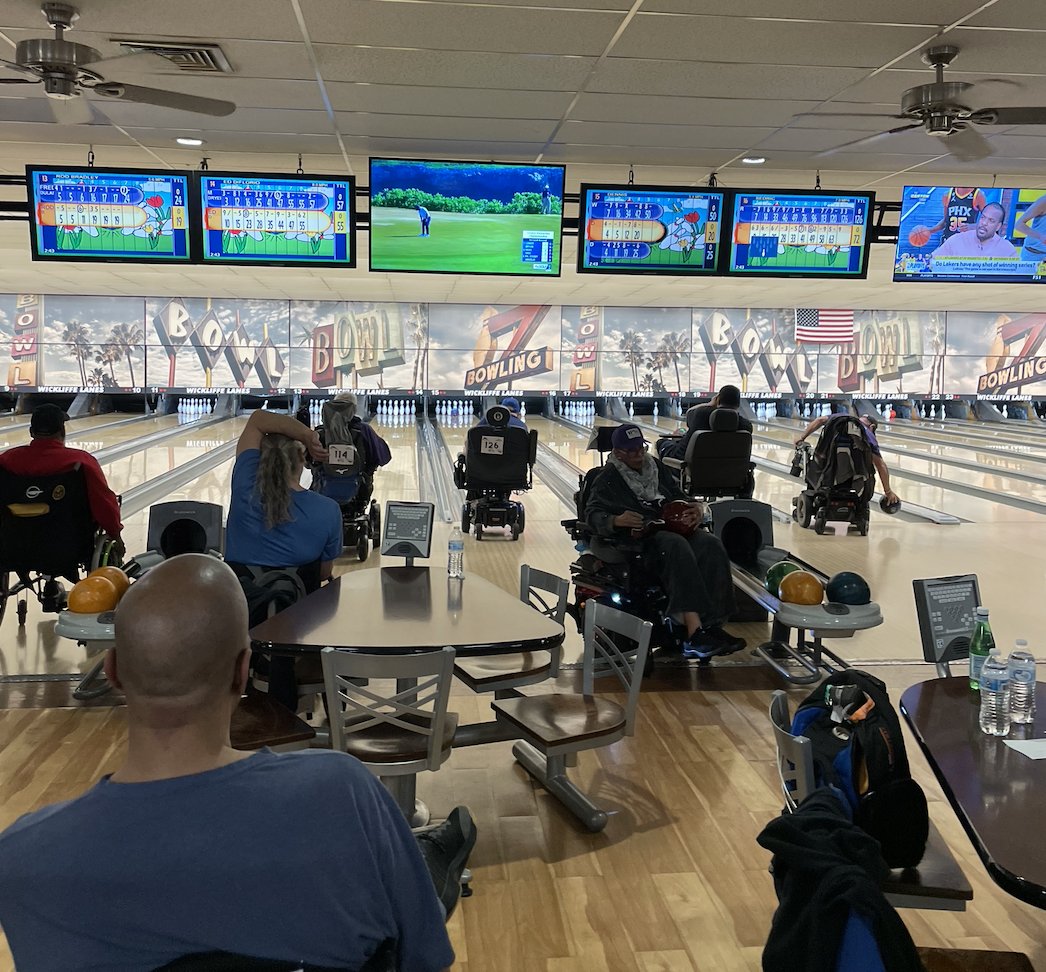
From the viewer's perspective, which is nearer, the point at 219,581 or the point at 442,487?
the point at 219,581

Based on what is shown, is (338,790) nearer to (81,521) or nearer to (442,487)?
(81,521)

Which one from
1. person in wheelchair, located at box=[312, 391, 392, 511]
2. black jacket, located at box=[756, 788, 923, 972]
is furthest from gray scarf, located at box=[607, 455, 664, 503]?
black jacket, located at box=[756, 788, 923, 972]

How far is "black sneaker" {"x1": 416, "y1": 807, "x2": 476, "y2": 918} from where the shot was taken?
1577 mm

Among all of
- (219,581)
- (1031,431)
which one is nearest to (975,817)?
(219,581)

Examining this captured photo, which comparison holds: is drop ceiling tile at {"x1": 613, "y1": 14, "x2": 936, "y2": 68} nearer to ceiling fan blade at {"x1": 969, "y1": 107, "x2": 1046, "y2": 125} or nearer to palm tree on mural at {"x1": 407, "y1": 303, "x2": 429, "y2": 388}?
ceiling fan blade at {"x1": 969, "y1": 107, "x2": 1046, "y2": 125}

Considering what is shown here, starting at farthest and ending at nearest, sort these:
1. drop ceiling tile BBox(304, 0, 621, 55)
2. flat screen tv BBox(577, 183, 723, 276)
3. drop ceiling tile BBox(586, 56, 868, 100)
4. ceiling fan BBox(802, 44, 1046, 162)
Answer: flat screen tv BBox(577, 183, 723, 276) < drop ceiling tile BBox(586, 56, 868, 100) < ceiling fan BBox(802, 44, 1046, 162) < drop ceiling tile BBox(304, 0, 621, 55)

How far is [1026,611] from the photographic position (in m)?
5.32

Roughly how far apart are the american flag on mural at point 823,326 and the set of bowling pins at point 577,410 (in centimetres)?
349

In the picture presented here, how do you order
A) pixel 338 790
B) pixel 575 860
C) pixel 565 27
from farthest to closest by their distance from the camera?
pixel 565 27 < pixel 575 860 < pixel 338 790

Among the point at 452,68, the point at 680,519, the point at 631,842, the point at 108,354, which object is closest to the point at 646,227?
the point at 452,68

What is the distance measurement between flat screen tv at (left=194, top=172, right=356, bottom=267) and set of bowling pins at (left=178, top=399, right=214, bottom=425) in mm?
11803

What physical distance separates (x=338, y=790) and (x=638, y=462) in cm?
357

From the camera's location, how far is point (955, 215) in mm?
5262

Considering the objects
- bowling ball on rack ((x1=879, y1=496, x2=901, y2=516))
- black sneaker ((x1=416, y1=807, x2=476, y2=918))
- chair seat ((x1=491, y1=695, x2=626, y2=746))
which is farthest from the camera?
bowling ball on rack ((x1=879, y1=496, x2=901, y2=516))
